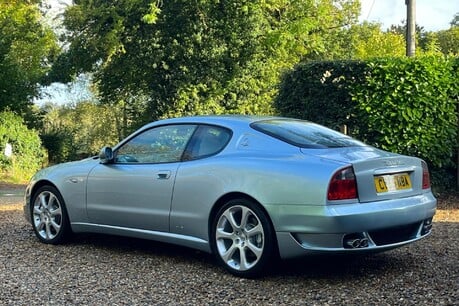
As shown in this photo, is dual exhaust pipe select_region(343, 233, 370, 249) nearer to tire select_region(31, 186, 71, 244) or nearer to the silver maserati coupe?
the silver maserati coupe

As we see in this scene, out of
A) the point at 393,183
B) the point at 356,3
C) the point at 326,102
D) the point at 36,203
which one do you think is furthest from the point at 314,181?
the point at 356,3

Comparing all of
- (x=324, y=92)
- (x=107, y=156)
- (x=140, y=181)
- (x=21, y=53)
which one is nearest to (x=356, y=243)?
(x=140, y=181)

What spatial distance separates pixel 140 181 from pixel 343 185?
2.17 metres

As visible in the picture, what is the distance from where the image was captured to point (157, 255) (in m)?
6.14

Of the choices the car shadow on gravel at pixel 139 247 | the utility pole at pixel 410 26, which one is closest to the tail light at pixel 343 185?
the car shadow on gravel at pixel 139 247

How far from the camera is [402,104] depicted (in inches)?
375

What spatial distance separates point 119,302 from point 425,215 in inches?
108

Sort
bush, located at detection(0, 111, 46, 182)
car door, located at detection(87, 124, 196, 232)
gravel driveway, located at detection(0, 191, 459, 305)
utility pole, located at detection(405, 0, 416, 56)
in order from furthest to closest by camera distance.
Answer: bush, located at detection(0, 111, 46, 182) → utility pole, located at detection(405, 0, 416, 56) → car door, located at detection(87, 124, 196, 232) → gravel driveway, located at detection(0, 191, 459, 305)

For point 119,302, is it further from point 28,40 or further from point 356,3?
point 356,3

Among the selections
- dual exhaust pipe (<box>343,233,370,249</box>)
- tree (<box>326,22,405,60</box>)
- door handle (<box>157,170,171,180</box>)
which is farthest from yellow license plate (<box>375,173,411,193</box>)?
tree (<box>326,22,405,60</box>)

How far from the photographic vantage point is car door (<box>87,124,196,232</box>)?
5.77 meters

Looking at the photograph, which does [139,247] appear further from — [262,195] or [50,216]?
[262,195]

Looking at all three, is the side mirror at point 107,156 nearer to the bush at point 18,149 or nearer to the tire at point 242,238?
the tire at point 242,238

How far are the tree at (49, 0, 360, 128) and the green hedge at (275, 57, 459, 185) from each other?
11739 mm
